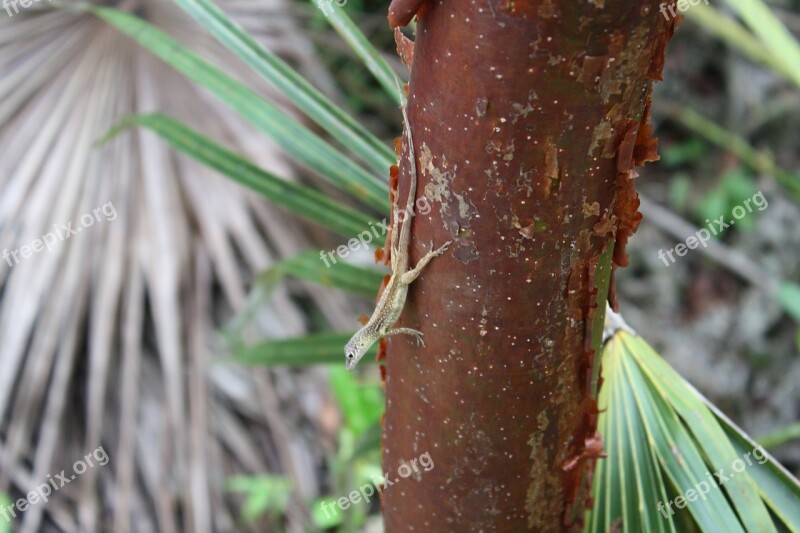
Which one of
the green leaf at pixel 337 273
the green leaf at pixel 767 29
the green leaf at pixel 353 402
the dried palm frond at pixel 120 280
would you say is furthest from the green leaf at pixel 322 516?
the green leaf at pixel 767 29

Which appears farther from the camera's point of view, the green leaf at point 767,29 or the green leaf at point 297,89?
the green leaf at point 297,89

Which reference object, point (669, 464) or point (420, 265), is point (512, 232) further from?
point (669, 464)

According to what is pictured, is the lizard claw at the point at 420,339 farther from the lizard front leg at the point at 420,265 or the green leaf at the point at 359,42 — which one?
the green leaf at the point at 359,42

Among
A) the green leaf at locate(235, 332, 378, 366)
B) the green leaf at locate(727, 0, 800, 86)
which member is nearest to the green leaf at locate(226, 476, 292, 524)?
the green leaf at locate(235, 332, 378, 366)

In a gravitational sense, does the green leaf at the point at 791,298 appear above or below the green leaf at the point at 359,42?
below

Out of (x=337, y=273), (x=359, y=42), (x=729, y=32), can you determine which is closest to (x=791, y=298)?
(x=729, y=32)
